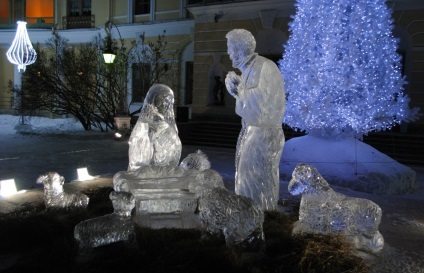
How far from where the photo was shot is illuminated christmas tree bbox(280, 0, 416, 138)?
973 cm

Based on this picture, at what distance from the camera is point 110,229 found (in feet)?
13.0

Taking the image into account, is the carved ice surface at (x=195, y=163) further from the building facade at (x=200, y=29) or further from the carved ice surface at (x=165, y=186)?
the building facade at (x=200, y=29)

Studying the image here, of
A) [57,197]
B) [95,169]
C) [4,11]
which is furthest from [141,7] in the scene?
[57,197]

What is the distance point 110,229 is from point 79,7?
87.1 ft

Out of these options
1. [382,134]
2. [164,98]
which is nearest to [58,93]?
[382,134]

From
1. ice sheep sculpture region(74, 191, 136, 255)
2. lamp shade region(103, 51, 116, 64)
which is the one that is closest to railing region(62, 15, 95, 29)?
lamp shade region(103, 51, 116, 64)

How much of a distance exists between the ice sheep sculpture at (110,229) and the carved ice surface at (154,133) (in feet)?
4.09

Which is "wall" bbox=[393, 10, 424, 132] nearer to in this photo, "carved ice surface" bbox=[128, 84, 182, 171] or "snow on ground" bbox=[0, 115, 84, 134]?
"carved ice surface" bbox=[128, 84, 182, 171]

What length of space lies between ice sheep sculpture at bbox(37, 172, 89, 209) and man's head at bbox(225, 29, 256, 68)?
264 cm

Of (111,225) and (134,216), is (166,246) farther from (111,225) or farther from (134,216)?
(134,216)

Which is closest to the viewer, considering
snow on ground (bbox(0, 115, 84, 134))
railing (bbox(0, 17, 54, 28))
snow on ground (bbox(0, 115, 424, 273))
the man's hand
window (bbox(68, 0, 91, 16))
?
snow on ground (bbox(0, 115, 424, 273))

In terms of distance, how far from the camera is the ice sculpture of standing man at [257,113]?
199 inches

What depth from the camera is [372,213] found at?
416 centimetres

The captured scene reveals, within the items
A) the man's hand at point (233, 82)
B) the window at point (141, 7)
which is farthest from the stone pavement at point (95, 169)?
the window at point (141, 7)
